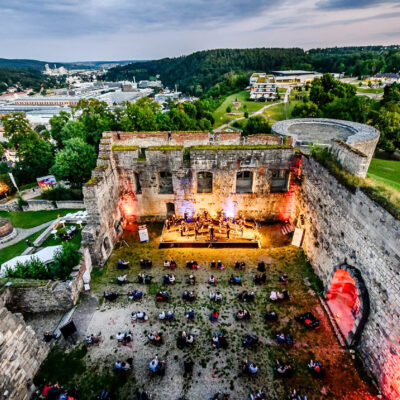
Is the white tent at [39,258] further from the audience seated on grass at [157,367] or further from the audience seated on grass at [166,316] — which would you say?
the audience seated on grass at [157,367]

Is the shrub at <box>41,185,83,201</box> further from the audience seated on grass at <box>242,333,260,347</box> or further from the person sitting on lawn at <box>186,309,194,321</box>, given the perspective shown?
the audience seated on grass at <box>242,333,260,347</box>

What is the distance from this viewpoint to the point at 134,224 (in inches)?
847

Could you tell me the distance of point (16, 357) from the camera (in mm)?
10109

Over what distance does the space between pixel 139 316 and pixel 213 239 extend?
7.68m

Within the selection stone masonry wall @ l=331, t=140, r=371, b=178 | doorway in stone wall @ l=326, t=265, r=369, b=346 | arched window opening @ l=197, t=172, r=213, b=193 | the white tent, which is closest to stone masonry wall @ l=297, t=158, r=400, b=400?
doorway in stone wall @ l=326, t=265, r=369, b=346

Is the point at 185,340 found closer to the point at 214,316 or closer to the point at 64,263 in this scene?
the point at 214,316

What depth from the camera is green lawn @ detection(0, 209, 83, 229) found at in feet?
73.8

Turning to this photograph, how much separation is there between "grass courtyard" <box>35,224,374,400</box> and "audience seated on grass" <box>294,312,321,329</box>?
11.1 inches

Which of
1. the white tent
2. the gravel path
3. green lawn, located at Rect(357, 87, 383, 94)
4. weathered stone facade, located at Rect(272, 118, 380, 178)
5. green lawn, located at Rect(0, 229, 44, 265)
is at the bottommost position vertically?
the gravel path

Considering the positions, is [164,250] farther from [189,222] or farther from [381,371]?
[381,371]

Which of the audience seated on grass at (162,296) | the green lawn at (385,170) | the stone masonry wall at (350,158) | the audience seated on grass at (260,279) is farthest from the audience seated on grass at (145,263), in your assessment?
the green lawn at (385,170)

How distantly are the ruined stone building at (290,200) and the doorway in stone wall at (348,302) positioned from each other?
0.17 ft

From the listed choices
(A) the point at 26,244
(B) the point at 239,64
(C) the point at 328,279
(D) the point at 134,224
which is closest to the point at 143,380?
(C) the point at 328,279

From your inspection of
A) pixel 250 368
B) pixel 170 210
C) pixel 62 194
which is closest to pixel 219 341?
pixel 250 368
